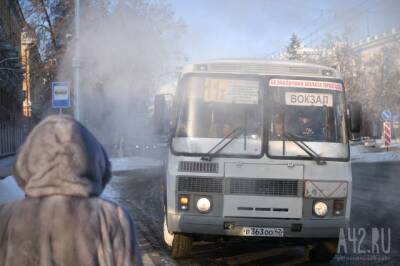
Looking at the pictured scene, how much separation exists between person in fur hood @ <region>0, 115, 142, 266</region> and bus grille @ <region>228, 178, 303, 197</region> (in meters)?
3.88

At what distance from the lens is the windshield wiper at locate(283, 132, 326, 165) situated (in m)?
6.02

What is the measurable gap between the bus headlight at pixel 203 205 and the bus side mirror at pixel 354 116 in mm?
1786

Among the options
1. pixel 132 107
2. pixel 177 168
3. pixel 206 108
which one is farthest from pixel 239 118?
pixel 132 107

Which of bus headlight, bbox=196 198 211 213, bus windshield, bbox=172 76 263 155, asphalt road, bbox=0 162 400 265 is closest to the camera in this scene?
bus headlight, bbox=196 198 211 213

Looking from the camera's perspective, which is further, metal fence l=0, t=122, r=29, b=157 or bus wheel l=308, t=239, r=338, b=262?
metal fence l=0, t=122, r=29, b=157

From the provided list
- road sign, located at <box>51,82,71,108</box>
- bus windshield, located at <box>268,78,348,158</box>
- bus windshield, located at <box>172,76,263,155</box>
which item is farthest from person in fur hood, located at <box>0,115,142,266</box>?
road sign, located at <box>51,82,71,108</box>

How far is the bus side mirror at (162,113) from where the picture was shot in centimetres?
679

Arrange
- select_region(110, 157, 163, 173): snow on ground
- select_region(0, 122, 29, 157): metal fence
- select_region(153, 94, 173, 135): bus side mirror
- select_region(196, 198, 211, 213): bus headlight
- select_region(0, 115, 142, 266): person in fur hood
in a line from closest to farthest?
select_region(0, 115, 142, 266): person in fur hood < select_region(196, 198, 211, 213): bus headlight < select_region(153, 94, 173, 135): bus side mirror < select_region(110, 157, 163, 173): snow on ground < select_region(0, 122, 29, 157): metal fence

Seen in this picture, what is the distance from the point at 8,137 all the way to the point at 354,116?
28.9 m

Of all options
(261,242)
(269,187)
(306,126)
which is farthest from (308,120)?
(261,242)

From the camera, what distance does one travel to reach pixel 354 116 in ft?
20.9

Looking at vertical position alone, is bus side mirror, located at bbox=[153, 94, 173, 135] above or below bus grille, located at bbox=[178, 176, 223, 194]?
above

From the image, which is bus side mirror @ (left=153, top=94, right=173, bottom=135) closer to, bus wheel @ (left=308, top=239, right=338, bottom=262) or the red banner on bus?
the red banner on bus

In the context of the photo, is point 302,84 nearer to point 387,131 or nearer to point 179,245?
point 179,245
